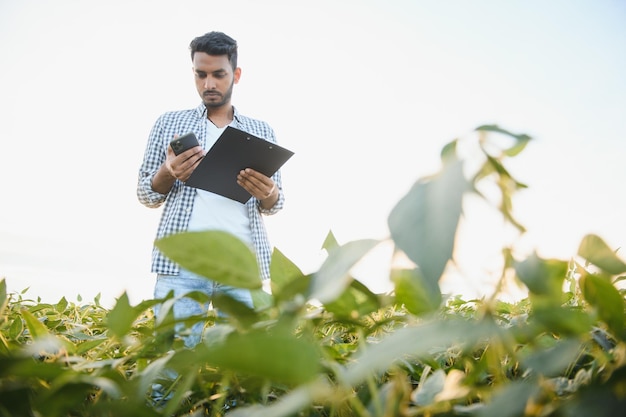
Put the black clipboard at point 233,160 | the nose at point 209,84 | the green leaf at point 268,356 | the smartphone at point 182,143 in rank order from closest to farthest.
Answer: the green leaf at point 268,356
the black clipboard at point 233,160
the smartphone at point 182,143
the nose at point 209,84

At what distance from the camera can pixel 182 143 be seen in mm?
1880

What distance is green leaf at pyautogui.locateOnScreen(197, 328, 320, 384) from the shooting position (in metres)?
0.17

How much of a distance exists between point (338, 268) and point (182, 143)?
1.77 m

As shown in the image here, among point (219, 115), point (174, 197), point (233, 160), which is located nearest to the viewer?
point (233, 160)

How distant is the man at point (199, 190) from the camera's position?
1.94m

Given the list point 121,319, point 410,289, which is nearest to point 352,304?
point 410,289

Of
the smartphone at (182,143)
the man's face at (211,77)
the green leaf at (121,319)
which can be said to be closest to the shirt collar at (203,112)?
the man's face at (211,77)

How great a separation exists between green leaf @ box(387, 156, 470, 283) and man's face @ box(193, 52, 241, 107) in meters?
2.46

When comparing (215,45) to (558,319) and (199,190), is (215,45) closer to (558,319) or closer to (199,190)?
(199,190)

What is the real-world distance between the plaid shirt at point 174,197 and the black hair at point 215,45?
33 centimetres

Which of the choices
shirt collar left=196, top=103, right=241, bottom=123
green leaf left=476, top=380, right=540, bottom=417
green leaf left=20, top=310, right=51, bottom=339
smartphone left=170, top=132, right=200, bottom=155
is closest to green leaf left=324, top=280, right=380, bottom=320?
green leaf left=476, top=380, right=540, bottom=417

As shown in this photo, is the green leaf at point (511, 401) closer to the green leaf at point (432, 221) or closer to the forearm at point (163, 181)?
the green leaf at point (432, 221)

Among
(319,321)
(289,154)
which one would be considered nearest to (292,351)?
(319,321)

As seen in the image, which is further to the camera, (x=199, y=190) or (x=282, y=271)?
(x=199, y=190)
